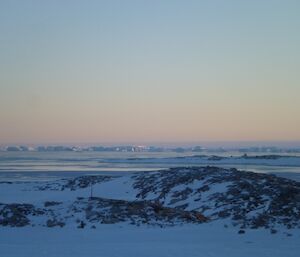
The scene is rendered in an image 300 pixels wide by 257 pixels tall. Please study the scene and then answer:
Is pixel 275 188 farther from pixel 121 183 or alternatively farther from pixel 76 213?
pixel 121 183

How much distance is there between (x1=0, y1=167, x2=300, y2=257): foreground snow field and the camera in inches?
441

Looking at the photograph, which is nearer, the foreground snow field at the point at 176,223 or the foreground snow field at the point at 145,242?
the foreground snow field at the point at 145,242

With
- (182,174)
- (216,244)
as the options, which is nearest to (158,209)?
(216,244)

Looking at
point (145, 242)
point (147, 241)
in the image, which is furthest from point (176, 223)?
point (145, 242)

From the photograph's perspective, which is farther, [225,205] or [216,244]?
[225,205]

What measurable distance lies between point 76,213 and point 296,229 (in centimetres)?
733

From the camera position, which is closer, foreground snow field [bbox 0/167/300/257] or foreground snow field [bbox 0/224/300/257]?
foreground snow field [bbox 0/224/300/257]

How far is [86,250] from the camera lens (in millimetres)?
11008

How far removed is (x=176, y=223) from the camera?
15.0m

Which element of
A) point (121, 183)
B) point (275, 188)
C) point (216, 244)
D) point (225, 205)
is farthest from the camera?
point (121, 183)

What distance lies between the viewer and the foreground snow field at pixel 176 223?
1120 cm

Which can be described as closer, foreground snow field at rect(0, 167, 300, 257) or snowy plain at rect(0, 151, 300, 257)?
snowy plain at rect(0, 151, 300, 257)

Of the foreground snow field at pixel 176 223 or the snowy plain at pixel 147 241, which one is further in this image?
the foreground snow field at pixel 176 223

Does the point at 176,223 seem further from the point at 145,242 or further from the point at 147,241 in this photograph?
the point at 145,242
